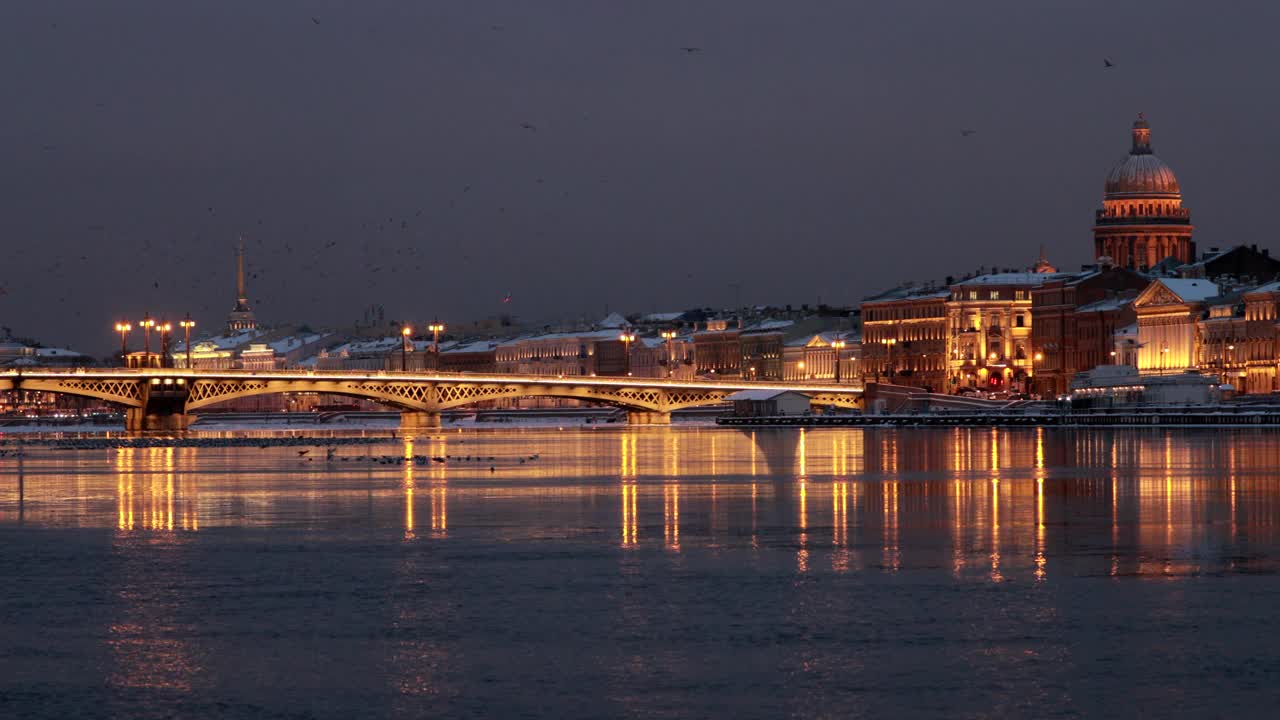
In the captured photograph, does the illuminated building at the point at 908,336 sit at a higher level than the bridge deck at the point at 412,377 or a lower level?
higher

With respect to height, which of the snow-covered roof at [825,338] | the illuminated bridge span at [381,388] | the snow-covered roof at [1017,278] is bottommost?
the illuminated bridge span at [381,388]

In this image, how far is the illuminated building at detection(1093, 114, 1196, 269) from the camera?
16875cm

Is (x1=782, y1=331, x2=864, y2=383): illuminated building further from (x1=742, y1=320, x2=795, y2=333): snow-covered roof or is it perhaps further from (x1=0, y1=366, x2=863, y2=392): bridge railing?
(x1=0, y1=366, x2=863, y2=392): bridge railing

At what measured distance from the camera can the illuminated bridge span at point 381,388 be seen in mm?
110750

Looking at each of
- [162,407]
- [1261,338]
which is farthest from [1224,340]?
[162,407]

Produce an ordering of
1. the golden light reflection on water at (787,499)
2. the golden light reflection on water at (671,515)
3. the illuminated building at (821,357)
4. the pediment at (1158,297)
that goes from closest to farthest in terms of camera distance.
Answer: the golden light reflection on water at (787,499) → the golden light reflection on water at (671,515) → the pediment at (1158,297) → the illuminated building at (821,357)

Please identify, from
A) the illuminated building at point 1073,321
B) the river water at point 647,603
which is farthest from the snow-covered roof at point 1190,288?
the river water at point 647,603

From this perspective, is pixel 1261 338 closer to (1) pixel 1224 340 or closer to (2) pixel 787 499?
(1) pixel 1224 340

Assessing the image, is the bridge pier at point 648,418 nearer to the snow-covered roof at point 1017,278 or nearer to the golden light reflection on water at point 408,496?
the snow-covered roof at point 1017,278

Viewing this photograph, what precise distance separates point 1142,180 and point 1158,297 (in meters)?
36.2

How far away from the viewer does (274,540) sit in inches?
1045

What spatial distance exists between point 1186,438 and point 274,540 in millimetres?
54301

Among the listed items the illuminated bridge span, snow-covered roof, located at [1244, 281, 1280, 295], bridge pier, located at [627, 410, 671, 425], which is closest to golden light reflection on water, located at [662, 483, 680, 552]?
the illuminated bridge span

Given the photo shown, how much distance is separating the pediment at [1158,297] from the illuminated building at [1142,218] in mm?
28530
